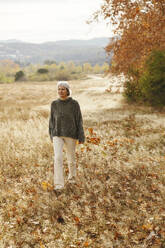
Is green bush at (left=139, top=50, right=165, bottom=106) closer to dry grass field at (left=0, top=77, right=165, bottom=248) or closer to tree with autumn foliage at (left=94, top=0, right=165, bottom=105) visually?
tree with autumn foliage at (left=94, top=0, right=165, bottom=105)

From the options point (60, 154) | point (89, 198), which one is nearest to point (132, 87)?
point (60, 154)

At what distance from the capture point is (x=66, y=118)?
486cm

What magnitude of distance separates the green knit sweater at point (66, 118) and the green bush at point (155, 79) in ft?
34.8

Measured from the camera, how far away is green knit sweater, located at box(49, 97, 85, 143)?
4844 mm

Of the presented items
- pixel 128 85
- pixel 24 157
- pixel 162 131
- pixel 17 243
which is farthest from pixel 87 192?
pixel 128 85

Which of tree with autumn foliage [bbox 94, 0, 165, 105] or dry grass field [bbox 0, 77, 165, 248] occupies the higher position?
tree with autumn foliage [bbox 94, 0, 165, 105]

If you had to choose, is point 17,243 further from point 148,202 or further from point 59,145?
point 148,202

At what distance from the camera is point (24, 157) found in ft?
23.4

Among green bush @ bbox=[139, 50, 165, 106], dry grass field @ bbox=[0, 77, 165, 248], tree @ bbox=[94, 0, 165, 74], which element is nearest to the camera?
dry grass field @ bbox=[0, 77, 165, 248]

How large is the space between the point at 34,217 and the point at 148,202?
88.6 inches

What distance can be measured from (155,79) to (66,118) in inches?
431

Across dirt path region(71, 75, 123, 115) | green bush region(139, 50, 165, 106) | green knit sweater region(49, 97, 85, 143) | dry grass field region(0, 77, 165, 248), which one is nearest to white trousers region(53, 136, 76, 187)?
green knit sweater region(49, 97, 85, 143)

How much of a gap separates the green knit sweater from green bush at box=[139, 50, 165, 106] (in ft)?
34.8

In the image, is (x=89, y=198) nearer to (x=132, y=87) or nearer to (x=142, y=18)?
(x=142, y=18)
